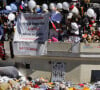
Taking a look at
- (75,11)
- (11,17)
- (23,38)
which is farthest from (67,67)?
(11,17)

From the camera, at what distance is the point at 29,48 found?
15.7 metres

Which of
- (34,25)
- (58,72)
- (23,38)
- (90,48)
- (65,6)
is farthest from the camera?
(23,38)

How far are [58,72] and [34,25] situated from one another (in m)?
2.27

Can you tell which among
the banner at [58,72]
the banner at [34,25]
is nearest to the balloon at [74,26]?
the banner at [34,25]

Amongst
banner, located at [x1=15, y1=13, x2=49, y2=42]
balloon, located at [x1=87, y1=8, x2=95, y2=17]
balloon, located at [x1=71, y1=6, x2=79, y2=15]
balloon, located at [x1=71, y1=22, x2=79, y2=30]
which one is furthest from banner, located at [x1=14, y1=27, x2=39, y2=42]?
balloon, located at [x1=87, y1=8, x2=95, y2=17]

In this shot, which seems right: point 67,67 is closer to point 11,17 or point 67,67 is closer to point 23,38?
point 23,38

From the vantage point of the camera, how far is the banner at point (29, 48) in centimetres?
1545

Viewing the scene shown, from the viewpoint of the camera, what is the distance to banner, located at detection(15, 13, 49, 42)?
15.6m

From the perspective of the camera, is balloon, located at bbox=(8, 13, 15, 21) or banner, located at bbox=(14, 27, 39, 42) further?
balloon, located at bbox=(8, 13, 15, 21)

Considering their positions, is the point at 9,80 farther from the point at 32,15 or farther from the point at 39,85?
the point at 32,15

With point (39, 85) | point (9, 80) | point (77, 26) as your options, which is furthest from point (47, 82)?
point (77, 26)

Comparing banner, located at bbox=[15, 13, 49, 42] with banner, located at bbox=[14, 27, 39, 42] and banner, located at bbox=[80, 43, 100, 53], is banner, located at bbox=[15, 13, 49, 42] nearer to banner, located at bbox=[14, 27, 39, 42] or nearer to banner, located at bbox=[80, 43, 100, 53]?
banner, located at bbox=[14, 27, 39, 42]

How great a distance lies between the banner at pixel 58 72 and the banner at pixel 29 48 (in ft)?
2.51

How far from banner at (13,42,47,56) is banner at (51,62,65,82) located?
2.51ft
